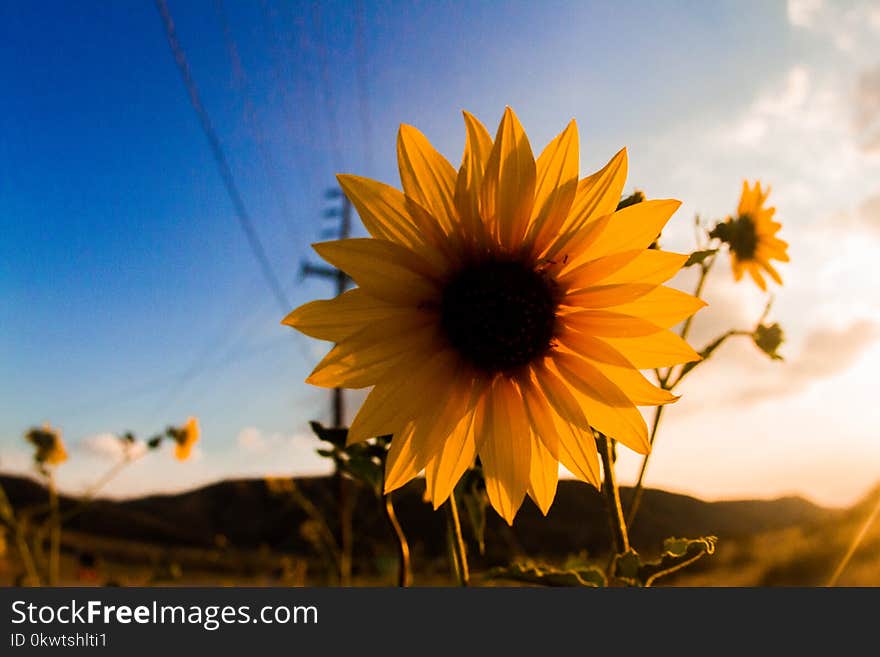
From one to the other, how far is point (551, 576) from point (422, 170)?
1.22 ft

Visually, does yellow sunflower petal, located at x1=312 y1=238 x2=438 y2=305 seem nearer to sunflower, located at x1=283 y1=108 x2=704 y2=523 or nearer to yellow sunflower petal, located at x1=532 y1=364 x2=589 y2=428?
Result: sunflower, located at x1=283 y1=108 x2=704 y2=523

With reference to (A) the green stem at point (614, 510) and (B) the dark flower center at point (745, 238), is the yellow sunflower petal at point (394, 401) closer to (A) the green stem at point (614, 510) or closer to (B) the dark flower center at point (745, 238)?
(A) the green stem at point (614, 510)

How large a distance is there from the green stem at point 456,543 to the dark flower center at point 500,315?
0.17 m

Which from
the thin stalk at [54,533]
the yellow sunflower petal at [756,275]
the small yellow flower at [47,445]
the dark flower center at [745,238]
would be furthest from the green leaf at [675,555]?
the small yellow flower at [47,445]

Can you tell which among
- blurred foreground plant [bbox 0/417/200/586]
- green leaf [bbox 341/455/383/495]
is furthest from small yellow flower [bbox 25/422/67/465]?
green leaf [bbox 341/455/383/495]

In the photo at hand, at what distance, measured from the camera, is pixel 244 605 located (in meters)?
0.81

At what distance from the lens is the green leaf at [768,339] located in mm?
775

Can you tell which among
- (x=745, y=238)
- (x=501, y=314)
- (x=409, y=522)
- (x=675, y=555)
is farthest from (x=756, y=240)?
(x=409, y=522)

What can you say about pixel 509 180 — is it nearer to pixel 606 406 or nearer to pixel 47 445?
pixel 606 406

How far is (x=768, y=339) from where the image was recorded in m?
0.78

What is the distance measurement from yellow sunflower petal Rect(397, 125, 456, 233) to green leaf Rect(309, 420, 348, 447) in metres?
0.25

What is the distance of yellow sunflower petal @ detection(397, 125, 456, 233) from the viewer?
0.52m

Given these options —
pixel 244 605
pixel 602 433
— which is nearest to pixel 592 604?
pixel 602 433

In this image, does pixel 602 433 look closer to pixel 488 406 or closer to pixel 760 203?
pixel 488 406
